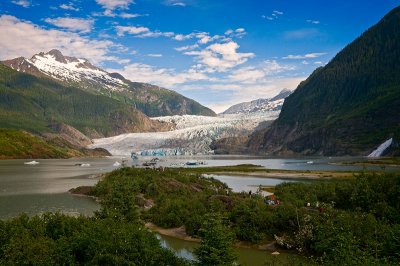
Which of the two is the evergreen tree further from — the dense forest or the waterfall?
the waterfall

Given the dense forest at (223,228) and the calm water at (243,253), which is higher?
the dense forest at (223,228)

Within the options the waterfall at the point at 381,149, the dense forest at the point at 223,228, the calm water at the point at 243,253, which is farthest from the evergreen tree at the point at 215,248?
the waterfall at the point at 381,149

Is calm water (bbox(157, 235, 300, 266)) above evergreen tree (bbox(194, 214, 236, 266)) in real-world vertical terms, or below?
below

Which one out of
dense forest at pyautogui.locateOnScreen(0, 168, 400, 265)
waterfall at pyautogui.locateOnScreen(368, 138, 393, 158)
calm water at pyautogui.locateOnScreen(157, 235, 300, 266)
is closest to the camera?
dense forest at pyautogui.locateOnScreen(0, 168, 400, 265)

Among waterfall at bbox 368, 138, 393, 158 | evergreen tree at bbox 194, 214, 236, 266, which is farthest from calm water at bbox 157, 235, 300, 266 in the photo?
waterfall at bbox 368, 138, 393, 158

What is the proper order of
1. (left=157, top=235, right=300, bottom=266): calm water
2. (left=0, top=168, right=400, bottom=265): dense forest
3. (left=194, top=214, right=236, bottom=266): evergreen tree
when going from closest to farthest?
(left=0, top=168, right=400, bottom=265): dense forest < (left=194, top=214, right=236, bottom=266): evergreen tree < (left=157, top=235, right=300, bottom=266): calm water

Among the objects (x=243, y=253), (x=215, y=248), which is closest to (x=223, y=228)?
(x=215, y=248)

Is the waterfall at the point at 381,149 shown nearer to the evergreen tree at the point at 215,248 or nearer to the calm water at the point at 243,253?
the calm water at the point at 243,253

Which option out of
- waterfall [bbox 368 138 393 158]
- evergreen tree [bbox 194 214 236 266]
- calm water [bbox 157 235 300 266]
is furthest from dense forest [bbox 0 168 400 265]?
waterfall [bbox 368 138 393 158]

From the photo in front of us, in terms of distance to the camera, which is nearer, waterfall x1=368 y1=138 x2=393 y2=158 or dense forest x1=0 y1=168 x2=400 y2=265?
dense forest x1=0 y1=168 x2=400 y2=265
